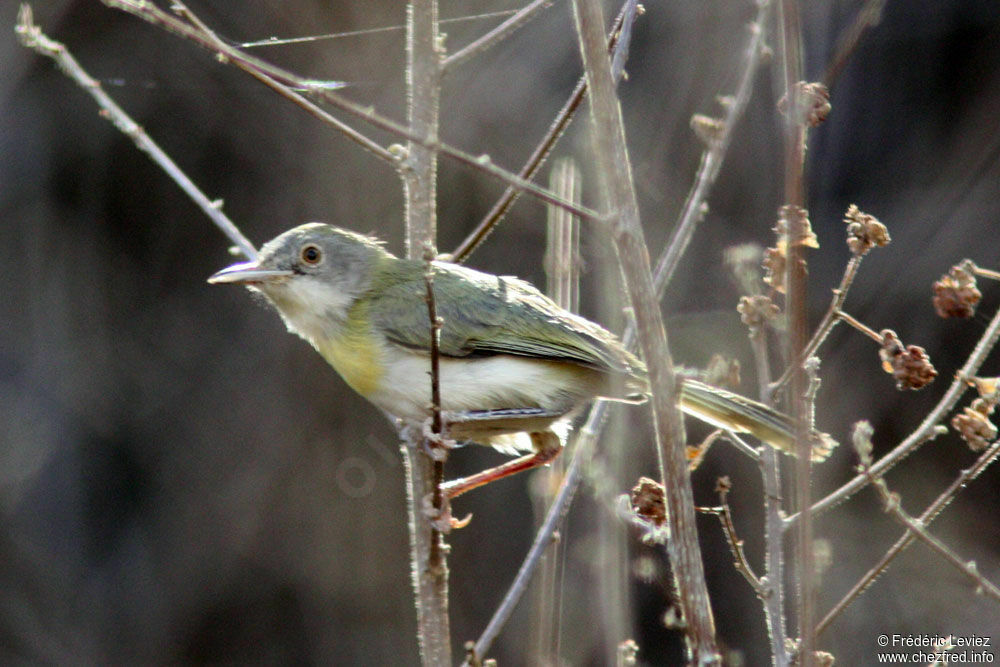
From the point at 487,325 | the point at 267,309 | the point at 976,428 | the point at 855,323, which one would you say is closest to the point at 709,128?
the point at 855,323

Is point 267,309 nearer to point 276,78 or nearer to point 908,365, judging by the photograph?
point 276,78

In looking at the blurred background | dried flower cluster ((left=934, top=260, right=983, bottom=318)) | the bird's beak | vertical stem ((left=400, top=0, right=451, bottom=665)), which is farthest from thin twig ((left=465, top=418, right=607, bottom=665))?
the blurred background

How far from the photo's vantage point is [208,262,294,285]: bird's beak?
152 inches

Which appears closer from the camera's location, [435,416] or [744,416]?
[435,416]

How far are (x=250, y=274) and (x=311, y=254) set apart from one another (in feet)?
1.04

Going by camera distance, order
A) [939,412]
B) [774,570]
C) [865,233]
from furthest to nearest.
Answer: [865,233] < [774,570] < [939,412]

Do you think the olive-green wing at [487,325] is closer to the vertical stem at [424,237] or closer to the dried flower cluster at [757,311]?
the vertical stem at [424,237]

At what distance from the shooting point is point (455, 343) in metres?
3.97

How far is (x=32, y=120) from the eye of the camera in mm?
8250

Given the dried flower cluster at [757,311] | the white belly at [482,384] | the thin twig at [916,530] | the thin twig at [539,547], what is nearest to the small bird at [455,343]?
the white belly at [482,384]

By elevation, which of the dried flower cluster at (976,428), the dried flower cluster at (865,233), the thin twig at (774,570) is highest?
the dried flower cluster at (865,233)

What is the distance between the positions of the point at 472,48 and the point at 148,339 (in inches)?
233

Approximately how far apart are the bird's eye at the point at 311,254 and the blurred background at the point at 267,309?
139 inches

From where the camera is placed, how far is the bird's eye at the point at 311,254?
4109 mm
